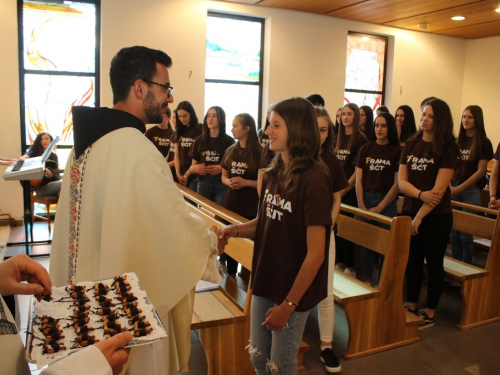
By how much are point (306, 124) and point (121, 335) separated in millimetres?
1154

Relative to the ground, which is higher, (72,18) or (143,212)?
(72,18)

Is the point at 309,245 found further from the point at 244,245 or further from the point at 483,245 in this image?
the point at 483,245

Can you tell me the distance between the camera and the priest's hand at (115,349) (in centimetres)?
89

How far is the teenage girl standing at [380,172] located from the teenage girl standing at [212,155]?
1318 millimetres

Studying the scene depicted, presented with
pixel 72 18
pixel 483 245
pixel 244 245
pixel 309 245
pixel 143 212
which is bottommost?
pixel 483 245

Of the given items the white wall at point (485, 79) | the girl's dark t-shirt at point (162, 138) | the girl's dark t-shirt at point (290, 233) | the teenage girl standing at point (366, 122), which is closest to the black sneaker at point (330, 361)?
the girl's dark t-shirt at point (290, 233)

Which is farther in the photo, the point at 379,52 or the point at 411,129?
the point at 379,52

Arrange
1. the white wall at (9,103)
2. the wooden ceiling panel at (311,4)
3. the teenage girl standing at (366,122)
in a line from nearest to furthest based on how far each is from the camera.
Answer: the teenage girl standing at (366,122), the white wall at (9,103), the wooden ceiling panel at (311,4)

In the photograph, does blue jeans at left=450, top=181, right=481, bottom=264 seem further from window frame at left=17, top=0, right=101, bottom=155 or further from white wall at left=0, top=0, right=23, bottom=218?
white wall at left=0, top=0, right=23, bottom=218

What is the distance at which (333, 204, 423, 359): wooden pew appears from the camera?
9.53ft

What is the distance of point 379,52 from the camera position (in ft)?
28.5

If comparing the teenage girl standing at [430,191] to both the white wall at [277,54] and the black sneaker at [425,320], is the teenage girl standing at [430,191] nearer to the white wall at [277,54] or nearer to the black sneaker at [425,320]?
the black sneaker at [425,320]

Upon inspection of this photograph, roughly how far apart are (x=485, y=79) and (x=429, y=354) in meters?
7.68

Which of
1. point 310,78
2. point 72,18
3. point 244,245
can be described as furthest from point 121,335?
point 310,78
